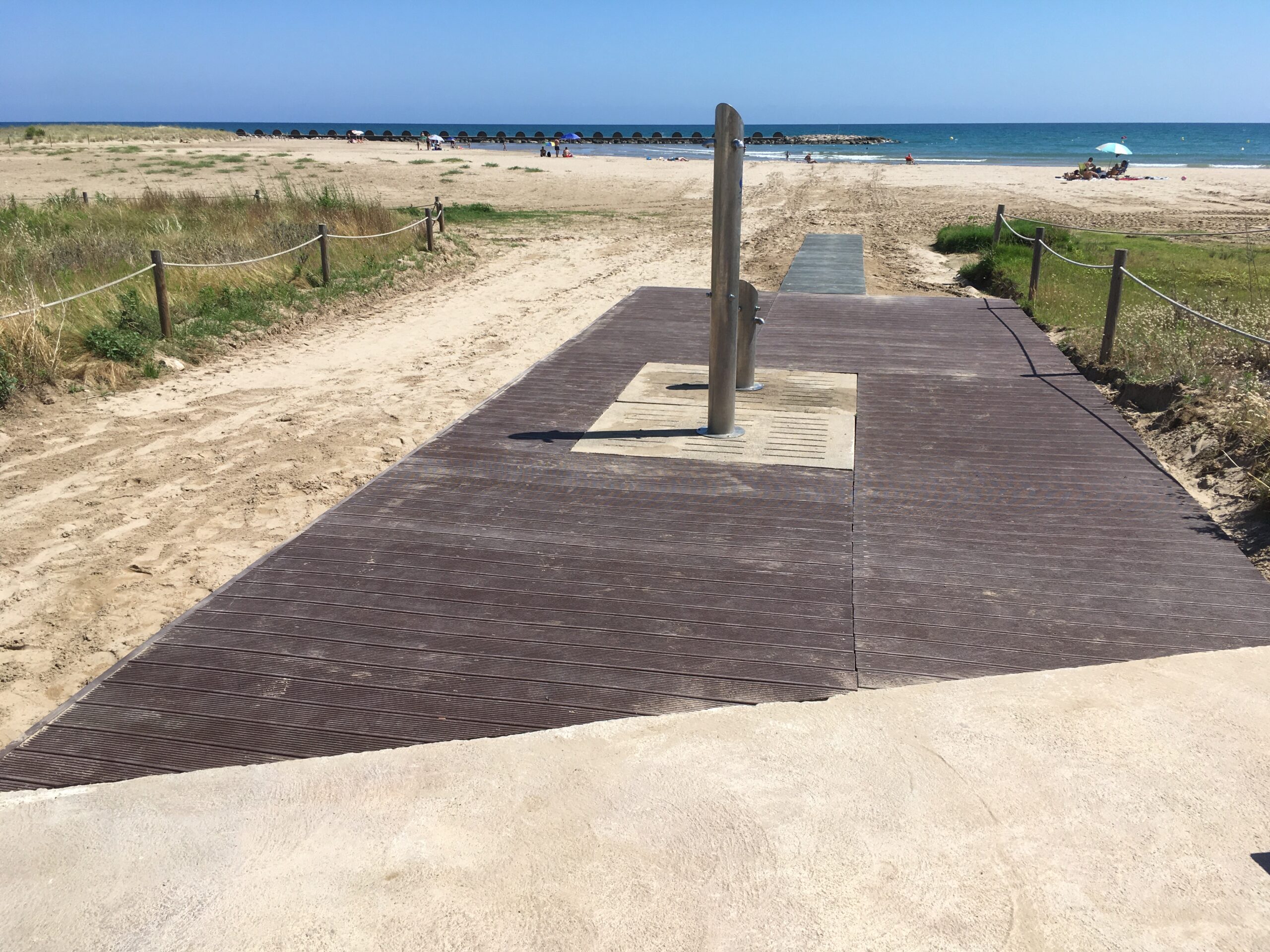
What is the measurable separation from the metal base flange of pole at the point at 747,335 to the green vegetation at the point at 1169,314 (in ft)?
10.8

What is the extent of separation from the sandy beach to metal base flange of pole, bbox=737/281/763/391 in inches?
106

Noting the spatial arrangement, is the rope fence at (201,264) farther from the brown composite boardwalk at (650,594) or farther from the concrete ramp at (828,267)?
the concrete ramp at (828,267)

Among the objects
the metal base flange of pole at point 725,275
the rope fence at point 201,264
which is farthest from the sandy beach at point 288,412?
the metal base flange of pole at point 725,275

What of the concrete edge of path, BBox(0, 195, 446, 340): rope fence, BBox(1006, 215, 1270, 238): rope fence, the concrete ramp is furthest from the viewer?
BBox(1006, 215, 1270, 238): rope fence

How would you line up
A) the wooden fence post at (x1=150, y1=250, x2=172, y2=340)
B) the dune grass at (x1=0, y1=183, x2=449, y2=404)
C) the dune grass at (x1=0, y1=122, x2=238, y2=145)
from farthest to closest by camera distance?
the dune grass at (x1=0, y1=122, x2=238, y2=145) < the wooden fence post at (x1=150, y1=250, x2=172, y2=340) < the dune grass at (x1=0, y1=183, x2=449, y2=404)

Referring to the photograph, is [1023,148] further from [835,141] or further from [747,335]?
[747,335]

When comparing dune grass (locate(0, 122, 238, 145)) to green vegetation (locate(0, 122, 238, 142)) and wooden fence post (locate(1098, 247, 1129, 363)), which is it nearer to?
green vegetation (locate(0, 122, 238, 142))

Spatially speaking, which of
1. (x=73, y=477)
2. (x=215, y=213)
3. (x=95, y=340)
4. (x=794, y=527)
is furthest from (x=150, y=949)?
(x=215, y=213)

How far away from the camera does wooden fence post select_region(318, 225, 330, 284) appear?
13.0 meters

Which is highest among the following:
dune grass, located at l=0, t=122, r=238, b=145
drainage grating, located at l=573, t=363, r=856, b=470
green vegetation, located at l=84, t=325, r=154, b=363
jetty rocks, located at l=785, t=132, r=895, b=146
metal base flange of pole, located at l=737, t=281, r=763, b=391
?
jetty rocks, located at l=785, t=132, r=895, b=146

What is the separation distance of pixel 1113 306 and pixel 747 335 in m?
3.79

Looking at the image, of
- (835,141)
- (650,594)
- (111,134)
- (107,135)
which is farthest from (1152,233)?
(835,141)

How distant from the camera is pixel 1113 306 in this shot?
858 centimetres

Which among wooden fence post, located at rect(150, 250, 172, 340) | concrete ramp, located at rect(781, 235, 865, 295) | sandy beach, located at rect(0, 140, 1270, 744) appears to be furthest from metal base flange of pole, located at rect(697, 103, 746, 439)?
wooden fence post, located at rect(150, 250, 172, 340)
